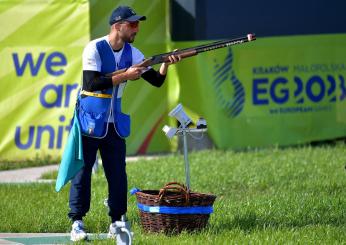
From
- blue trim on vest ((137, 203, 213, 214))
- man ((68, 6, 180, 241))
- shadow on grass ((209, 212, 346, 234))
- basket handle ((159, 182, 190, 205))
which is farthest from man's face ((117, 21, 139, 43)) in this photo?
shadow on grass ((209, 212, 346, 234))

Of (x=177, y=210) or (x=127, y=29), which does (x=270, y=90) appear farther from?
(x=127, y=29)

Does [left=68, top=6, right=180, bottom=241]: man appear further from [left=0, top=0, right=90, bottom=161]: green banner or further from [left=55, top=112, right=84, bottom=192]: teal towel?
[left=0, top=0, right=90, bottom=161]: green banner

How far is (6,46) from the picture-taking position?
14.0 metres

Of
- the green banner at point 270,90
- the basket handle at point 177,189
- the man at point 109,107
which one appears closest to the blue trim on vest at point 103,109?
the man at point 109,107

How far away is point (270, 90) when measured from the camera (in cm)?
1491

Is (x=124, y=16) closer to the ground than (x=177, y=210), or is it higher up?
higher up

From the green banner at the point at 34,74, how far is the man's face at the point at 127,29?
5927 millimetres

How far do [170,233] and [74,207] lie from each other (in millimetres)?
819

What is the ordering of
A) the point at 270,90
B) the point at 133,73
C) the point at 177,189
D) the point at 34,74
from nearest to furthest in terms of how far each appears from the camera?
the point at 133,73 → the point at 177,189 → the point at 34,74 → the point at 270,90

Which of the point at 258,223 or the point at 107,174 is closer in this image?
the point at 107,174

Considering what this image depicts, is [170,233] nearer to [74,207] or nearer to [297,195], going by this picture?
[74,207]

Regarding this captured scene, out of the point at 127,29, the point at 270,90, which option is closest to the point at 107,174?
the point at 127,29

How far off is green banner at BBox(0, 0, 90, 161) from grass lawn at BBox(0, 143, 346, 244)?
165cm

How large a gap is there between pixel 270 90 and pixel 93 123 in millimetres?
7282
